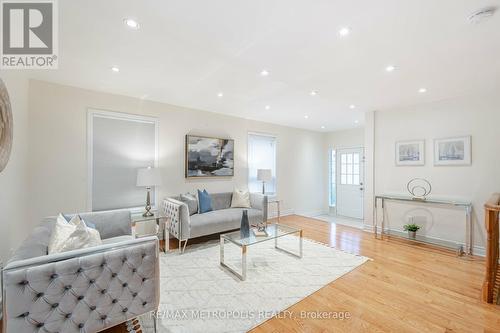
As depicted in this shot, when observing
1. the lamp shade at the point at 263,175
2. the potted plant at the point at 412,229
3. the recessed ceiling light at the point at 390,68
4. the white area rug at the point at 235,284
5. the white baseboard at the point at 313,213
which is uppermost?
the recessed ceiling light at the point at 390,68

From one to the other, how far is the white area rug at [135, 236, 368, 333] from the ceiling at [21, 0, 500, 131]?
252 centimetres

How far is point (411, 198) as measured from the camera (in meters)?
3.84

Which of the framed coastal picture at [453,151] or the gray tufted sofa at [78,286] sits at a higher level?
the framed coastal picture at [453,151]

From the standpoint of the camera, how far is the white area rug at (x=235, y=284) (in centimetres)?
190

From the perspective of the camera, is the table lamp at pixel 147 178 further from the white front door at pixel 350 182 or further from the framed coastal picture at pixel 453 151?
the white front door at pixel 350 182

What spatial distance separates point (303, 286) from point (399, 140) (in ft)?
11.4

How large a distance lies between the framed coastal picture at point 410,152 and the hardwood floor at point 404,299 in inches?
62.3

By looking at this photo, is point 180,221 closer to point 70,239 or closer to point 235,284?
point 235,284

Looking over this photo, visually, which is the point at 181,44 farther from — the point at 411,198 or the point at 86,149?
the point at 411,198

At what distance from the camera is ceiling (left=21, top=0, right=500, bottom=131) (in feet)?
5.38

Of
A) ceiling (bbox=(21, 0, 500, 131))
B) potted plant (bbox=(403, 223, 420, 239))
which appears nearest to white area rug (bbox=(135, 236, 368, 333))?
potted plant (bbox=(403, 223, 420, 239))

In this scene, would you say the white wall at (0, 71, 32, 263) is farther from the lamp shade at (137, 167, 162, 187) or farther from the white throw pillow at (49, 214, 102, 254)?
the lamp shade at (137, 167, 162, 187)

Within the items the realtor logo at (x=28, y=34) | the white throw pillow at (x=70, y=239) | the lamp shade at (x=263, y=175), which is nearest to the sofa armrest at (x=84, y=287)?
the white throw pillow at (x=70, y=239)

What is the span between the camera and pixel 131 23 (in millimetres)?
1796
